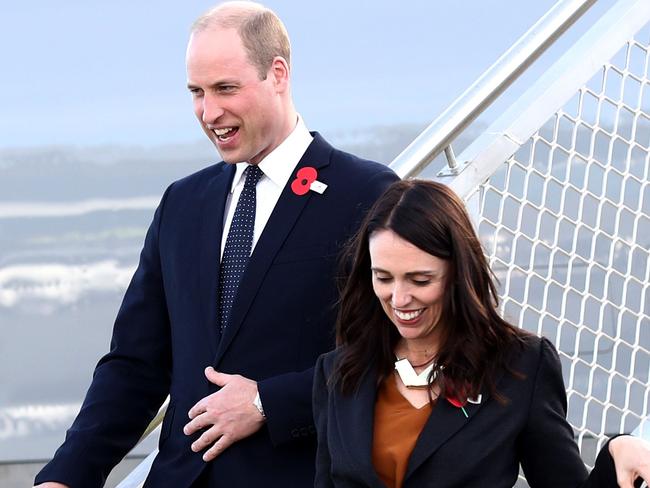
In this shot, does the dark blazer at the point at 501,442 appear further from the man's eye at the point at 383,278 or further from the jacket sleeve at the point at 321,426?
the man's eye at the point at 383,278

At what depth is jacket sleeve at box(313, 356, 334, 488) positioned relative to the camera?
6.83 ft

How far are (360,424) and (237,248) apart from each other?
53 cm

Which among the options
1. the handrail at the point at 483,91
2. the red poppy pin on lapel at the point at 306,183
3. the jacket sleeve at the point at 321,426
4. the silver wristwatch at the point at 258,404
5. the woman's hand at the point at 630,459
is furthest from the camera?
the handrail at the point at 483,91

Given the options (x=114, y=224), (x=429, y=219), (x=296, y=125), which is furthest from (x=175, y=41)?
(x=429, y=219)

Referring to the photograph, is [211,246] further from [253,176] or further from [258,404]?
[258,404]

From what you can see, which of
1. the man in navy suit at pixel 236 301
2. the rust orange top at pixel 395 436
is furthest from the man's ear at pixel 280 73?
the rust orange top at pixel 395 436

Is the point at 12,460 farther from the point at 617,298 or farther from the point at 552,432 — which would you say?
the point at 552,432

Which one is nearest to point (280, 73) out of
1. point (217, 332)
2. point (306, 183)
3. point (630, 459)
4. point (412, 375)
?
point (306, 183)

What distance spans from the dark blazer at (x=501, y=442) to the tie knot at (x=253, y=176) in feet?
2.04

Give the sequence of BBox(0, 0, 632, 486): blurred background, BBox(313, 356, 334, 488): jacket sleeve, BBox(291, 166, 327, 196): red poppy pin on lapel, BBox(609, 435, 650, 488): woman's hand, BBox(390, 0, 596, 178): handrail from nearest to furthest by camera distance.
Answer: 1. BBox(609, 435, 650, 488): woman's hand
2. BBox(313, 356, 334, 488): jacket sleeve
3. BBox(291, 166, 327, 196): red poppy pin on lapel
4. BBox(390, 0, 596, 178): handrail
5. BBox(0, 0, 632, 486): blurred background

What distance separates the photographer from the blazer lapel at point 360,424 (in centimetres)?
199

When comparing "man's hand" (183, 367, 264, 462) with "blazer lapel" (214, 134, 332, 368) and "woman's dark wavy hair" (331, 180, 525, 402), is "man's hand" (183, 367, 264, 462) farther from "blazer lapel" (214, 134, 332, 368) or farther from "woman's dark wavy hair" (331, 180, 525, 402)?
"woman's dark wavy hair" (331, 180, 525, 402)

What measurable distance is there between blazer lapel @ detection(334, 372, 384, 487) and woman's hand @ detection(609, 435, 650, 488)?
342 mm

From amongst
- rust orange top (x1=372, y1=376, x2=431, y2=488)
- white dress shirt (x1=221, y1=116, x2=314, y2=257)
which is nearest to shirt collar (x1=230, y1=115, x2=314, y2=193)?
white dress shirt (x1=221, y1=116, x2=314, y2=257)
